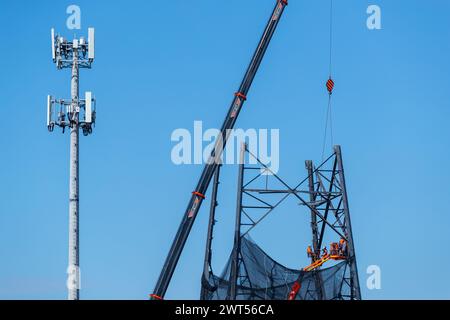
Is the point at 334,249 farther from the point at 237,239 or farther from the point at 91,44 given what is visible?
the point at 91,44

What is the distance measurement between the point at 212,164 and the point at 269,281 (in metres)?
9.96

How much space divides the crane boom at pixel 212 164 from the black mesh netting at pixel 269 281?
4.91 metres

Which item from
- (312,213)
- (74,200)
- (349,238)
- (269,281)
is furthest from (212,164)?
(312,213)

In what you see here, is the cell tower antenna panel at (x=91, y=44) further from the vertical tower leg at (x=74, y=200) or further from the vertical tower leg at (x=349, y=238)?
the vertical tower leg at (x=349, y=238)

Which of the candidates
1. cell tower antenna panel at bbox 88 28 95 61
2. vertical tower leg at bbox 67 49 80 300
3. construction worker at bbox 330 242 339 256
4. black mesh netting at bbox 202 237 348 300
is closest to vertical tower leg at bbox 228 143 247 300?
black mesh netting at bbox 202 237 348 300

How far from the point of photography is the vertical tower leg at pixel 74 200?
67250 mm

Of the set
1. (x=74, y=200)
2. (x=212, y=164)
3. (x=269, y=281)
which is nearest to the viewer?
(x=74, y=200)

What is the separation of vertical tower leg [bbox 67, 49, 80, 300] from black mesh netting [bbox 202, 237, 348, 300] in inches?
450

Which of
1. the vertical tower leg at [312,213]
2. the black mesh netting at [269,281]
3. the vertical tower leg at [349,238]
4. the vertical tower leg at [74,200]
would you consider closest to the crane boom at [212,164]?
the black mesh netting at [269,281]

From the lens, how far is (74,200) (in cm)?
6962

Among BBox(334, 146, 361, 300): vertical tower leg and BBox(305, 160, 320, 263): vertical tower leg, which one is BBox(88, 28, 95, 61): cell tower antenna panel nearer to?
BBox(334, 146, 361, 300): vertical tower leg

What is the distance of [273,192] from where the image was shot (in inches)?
3022
